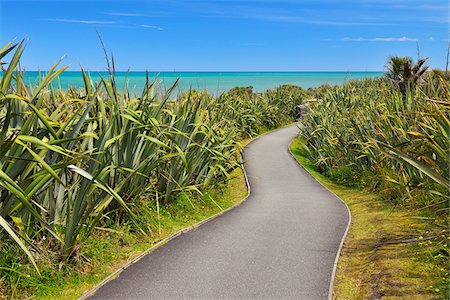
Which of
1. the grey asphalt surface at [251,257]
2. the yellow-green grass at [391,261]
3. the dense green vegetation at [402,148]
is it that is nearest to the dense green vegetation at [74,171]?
the grey asphalt surface at [251,257]

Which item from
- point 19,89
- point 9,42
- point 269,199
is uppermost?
point 9,42

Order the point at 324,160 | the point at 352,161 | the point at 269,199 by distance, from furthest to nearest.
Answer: the point at 324,160
the point at 352,161
the point at 269,199

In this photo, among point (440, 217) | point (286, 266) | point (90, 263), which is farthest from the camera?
point (440, 217)

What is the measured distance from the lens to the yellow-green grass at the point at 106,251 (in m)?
5.09

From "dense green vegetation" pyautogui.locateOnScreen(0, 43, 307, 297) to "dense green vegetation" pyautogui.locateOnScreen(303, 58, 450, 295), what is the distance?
3.67m

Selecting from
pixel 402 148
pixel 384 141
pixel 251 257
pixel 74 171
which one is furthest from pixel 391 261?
pixel 384 141

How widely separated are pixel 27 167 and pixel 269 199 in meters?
6.82

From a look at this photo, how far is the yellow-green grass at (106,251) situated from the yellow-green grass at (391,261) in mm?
3065

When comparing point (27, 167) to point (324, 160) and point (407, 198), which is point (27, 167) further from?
point (324, 160)

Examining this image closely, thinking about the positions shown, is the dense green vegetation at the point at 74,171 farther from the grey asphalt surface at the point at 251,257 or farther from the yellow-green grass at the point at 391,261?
the yellow-green grass at the point at 391,261

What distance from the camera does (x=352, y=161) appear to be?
1326 cm

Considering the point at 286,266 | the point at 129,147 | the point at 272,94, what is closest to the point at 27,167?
the point at 129,147

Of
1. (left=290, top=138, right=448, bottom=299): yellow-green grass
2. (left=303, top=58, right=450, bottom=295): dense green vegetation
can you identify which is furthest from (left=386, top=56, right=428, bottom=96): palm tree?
(left=290, top=138, right=448, bottom=299): yellow-green grass

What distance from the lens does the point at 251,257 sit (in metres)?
6.59
